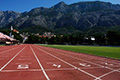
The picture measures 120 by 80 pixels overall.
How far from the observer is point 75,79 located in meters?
7.53

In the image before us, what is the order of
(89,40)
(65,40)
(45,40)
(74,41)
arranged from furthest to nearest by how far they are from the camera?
(45,40) < (65,40) < (74,41) < (89,40)

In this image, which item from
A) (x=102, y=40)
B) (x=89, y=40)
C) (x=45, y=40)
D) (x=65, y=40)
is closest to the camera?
(x=102, y=40)

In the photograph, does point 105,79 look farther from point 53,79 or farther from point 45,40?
point 45,40

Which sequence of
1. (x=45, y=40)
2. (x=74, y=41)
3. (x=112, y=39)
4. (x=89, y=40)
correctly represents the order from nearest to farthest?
(x=112, y=39) → (x=89, y=40) → (x=74, y=41) → (x=45, y=40)

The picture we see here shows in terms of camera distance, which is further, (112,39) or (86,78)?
(112,39)

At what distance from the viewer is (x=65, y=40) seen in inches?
4975

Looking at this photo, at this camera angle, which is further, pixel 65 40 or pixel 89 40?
pixel 65 40

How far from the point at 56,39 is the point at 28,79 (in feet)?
412

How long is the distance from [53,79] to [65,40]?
119065mm

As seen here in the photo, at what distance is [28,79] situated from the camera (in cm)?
744

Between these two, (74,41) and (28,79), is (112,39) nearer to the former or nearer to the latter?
(74,41)

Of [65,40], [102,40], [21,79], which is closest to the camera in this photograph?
[21,79]

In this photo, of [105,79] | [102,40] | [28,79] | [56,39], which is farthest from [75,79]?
[56,39]

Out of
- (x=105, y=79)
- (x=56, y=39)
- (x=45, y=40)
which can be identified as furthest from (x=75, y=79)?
(x=45, y=40)
